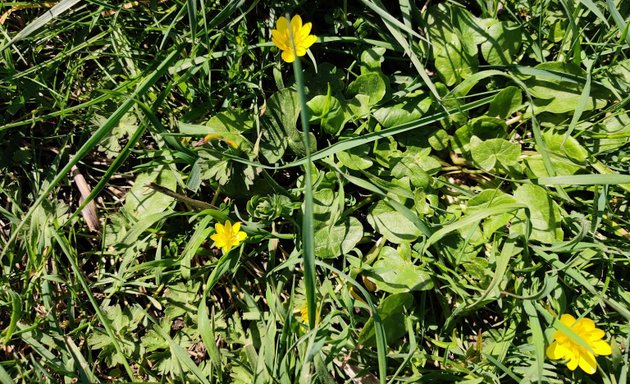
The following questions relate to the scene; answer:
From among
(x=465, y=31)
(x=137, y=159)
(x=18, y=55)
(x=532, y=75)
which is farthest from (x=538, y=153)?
(x=18, y=55)

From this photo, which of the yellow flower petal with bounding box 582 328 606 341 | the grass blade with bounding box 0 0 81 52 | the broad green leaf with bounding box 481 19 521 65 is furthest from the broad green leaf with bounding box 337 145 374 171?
the grass blade with bounding box 0 0 81 52

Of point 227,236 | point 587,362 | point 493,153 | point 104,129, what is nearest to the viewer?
point 104,129

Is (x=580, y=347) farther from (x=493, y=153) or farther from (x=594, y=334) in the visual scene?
(x=493, y=153)

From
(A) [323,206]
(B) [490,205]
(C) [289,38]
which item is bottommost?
(B) [490,205]

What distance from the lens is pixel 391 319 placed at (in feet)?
6.77

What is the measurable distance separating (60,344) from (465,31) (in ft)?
6.44

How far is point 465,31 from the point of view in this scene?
7.16 feet

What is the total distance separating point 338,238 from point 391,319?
1.16 feet

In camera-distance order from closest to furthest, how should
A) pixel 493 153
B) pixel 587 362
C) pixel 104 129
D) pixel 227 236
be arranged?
1. pixel 104 129
2. pixel 587 362
3. pixel 227 236
4. pixel 493 153

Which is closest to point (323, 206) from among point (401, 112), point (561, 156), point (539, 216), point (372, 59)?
point (401, 112)

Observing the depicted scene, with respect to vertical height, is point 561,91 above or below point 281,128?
below

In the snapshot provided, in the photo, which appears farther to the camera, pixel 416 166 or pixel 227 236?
pixel 416 166

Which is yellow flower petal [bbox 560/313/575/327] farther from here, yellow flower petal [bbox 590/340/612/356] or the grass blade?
the grass blade

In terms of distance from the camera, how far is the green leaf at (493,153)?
211cm
